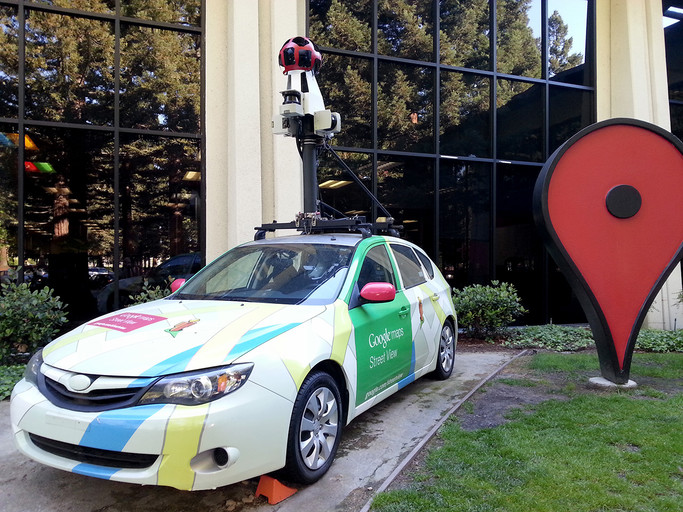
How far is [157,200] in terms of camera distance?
823 centimetres

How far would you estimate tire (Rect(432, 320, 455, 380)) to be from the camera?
5.63m

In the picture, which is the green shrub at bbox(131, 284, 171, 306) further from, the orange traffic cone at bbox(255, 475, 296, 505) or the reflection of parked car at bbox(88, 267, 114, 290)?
the orange traffic cone at bbox(255, 475, 296, 505)

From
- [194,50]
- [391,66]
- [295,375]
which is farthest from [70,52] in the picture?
[295,375]

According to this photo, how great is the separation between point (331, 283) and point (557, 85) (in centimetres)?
965

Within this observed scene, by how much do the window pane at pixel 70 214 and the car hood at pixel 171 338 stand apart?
4.69m

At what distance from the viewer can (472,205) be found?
10531 millimetres

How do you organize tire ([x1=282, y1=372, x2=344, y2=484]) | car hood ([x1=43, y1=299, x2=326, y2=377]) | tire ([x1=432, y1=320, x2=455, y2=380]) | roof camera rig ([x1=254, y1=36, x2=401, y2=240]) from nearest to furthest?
car hood ([x1=43, y1=299, x2=326, y2=377])
tire ([x1=282, y1=372, x2=344, y2=484])
tire ([x1=432, y1=320, x2=455, y2=380])
roof camera rig ([x1=254, y1=36, x2=401, y2=240])

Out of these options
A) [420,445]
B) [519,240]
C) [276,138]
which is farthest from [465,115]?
[420,445]

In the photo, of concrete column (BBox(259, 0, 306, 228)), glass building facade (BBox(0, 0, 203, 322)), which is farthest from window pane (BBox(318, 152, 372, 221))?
glass building facade (BBox(0, 0, 203, 322))

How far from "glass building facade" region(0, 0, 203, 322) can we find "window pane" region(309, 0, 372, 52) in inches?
83.2

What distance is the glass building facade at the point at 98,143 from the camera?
7453 millimetres

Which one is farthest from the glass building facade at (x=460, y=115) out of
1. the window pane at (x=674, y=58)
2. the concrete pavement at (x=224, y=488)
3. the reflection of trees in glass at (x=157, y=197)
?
the concrete pavement at (x=224, y=488)

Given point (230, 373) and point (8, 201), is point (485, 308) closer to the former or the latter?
point (230, 373)

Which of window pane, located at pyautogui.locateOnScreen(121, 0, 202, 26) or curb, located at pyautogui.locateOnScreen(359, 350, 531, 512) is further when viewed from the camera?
window pane, located at pyautogui.locateOnScreen(121, 0, 202, 26)
